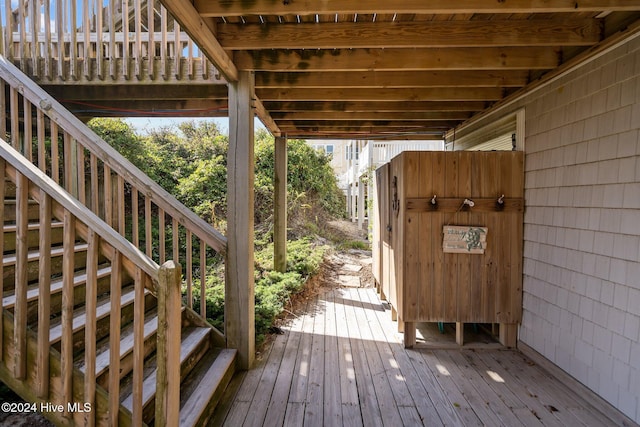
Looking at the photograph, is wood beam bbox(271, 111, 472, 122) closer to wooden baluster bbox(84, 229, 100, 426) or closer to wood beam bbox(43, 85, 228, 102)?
wood beam bbox(43, 85, 228, 102)

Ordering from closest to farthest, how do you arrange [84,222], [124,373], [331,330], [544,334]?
[84,222], [124,373], [544,334], [331,330]

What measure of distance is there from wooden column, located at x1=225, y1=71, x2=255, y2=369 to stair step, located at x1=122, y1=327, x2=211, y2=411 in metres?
0.23

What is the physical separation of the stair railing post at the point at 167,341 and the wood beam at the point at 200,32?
136 cm

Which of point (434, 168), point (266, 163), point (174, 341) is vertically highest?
point (266, 163)

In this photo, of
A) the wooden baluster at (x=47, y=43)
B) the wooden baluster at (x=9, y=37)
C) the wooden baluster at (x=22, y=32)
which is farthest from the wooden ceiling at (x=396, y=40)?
the wooden baluster at (x=9, y=37)

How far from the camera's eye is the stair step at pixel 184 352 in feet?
5.36

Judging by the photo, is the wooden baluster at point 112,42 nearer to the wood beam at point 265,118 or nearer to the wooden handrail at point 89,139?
the wooden handrail at point 89,139

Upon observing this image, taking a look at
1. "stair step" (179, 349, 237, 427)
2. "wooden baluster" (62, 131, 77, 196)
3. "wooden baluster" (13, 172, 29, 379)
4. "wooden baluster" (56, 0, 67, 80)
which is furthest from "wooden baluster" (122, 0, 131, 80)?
"stair step" (179, 349, 237, 427)

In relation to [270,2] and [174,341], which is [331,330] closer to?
[174,341]

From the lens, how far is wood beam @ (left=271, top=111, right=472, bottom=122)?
3.99 meters

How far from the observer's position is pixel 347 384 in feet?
7.87

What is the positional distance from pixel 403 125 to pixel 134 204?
3.58m

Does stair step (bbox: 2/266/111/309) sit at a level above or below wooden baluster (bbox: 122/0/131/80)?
below

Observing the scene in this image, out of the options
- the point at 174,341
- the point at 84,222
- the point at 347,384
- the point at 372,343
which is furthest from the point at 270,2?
the point at 372,343
